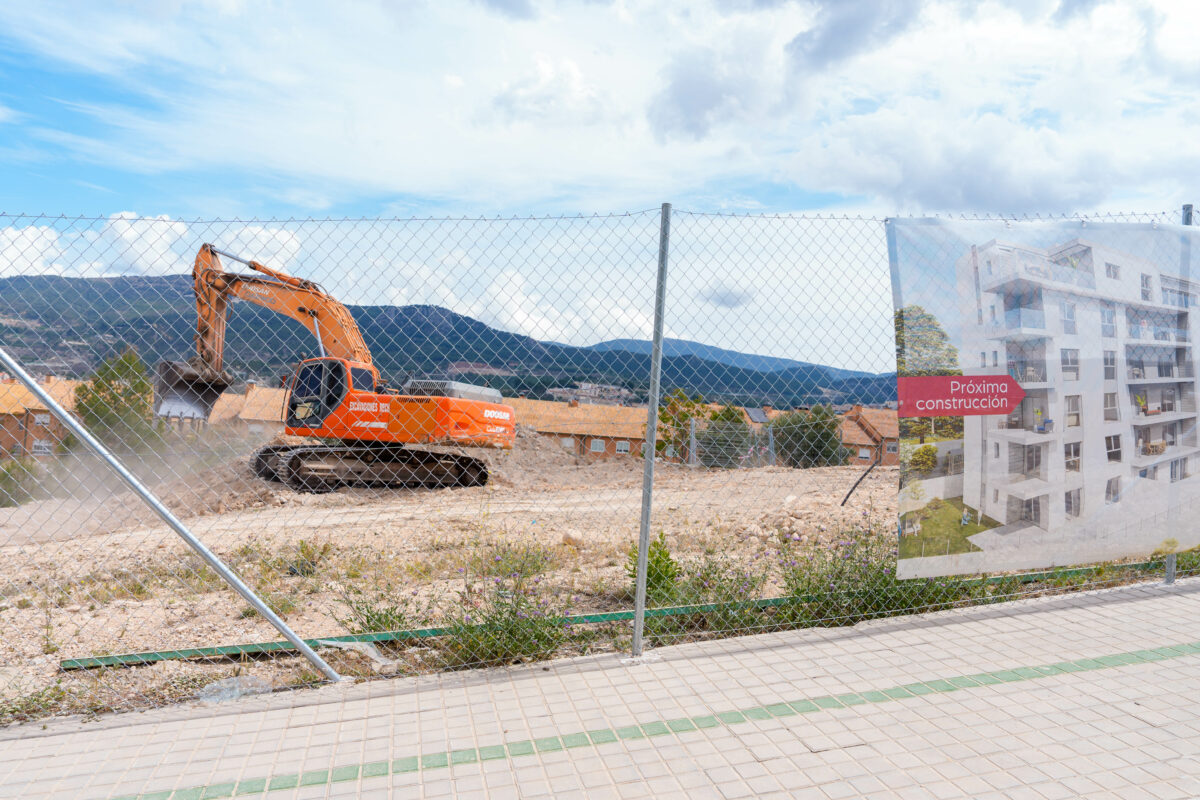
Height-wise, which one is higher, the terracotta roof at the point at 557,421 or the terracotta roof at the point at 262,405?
the terracotta roof at the point at 262,405

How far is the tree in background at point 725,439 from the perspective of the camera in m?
16.6

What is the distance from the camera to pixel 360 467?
15.2 meters

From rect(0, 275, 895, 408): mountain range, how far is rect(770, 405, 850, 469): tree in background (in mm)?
4087

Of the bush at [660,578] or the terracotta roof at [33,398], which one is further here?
the terracotta roof at [33,398]

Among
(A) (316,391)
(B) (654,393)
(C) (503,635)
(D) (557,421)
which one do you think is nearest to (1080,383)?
(B) (654,393)

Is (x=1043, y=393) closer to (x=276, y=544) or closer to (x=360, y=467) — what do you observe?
(x=276, y=544)

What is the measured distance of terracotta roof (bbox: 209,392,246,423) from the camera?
13615 millimetres

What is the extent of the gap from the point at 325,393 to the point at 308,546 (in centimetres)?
534

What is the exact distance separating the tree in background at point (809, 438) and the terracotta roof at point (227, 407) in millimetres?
9351

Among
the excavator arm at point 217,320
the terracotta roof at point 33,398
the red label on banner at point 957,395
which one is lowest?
the red label on banner at point 957,395

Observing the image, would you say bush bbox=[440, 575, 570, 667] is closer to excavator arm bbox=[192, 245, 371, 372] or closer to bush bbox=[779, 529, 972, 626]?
bush bbox=[779, 529, 972, 626]

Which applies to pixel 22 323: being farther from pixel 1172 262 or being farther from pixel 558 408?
pixel 558 408

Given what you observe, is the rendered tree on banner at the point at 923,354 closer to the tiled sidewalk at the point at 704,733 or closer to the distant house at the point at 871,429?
the tiled sidewalk at the point at 704,733

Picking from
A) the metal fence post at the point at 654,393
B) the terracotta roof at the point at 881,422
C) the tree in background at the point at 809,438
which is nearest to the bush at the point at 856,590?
the metal fence post at the point at 654,393
